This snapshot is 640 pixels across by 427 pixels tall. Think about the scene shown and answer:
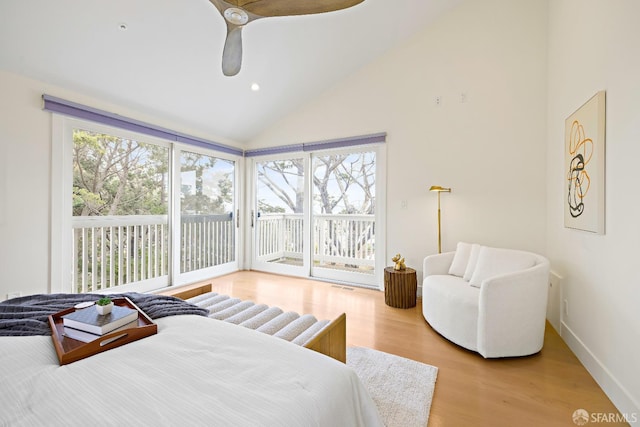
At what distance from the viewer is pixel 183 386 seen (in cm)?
81

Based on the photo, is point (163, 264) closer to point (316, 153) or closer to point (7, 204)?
point (7, 204)

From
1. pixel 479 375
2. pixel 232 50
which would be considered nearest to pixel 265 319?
pixel 479 375

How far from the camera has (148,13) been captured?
2.29 m

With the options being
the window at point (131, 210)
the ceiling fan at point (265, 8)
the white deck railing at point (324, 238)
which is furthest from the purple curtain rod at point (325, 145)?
the ceiling fan at point (265, 8)

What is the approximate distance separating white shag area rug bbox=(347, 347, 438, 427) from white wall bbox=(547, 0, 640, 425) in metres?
0.99

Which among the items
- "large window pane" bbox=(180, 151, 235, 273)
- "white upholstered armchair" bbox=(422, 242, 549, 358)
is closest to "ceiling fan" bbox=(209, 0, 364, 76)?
"white upholstered armchair" bbox=(422, 242, 549, 358)

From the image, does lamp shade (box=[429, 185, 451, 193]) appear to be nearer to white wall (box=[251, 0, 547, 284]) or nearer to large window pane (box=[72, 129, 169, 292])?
white wall (box=[251, 0, 547, 284])

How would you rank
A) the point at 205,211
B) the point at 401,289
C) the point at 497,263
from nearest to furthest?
the point at 497,263 < the point at 401,289 < the point at 205,211

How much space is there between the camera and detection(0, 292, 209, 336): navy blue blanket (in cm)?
114

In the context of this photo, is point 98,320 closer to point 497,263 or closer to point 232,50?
point 232,50

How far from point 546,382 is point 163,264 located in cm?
405

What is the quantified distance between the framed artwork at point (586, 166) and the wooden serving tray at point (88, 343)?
8.52 ft

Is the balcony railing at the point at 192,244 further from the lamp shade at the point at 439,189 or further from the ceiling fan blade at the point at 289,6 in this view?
the ceiling fan blade at the point at 289,6

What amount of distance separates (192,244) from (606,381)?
172 inches
